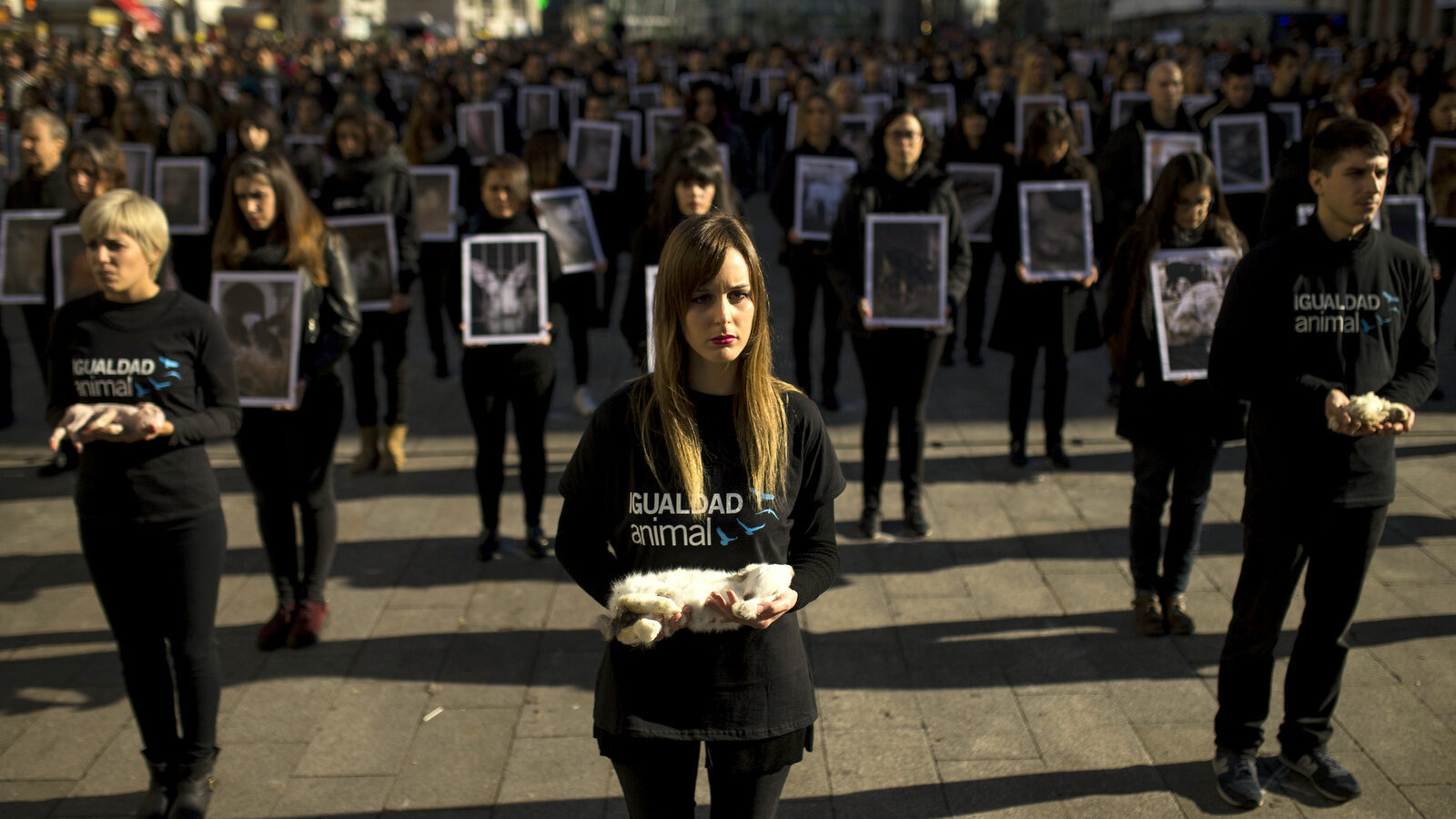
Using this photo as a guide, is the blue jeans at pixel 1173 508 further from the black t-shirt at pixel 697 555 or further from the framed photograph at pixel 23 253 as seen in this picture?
the framed photograph at pixel 23 253

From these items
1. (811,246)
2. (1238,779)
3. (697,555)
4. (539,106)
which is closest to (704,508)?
(697,555)

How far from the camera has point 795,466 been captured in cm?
246

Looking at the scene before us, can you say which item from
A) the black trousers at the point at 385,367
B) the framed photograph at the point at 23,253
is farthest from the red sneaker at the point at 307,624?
the framed photograph at the point at 23,253

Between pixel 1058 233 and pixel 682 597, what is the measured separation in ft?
15.7

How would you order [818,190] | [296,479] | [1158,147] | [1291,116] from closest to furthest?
1. [296,479]
2. [1158,147]
3. [818,190]
4. [1291,116]

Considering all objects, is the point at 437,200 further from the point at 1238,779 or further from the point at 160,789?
the point at 1238,779

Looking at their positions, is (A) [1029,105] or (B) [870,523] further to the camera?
(A) [1029,105]

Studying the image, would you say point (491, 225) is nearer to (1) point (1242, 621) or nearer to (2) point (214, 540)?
(2) point (214, 540)

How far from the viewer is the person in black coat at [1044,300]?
6410 millimetres

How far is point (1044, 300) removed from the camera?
255 inches

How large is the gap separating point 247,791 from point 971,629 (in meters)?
2.94

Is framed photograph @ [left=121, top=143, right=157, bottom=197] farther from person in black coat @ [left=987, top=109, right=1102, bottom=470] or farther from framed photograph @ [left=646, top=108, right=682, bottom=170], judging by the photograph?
person in black coat @ [left=987, top=109, right=1102, bottom=470]

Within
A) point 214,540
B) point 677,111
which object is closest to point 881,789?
point 214,540

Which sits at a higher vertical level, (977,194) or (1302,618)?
(977,194)
